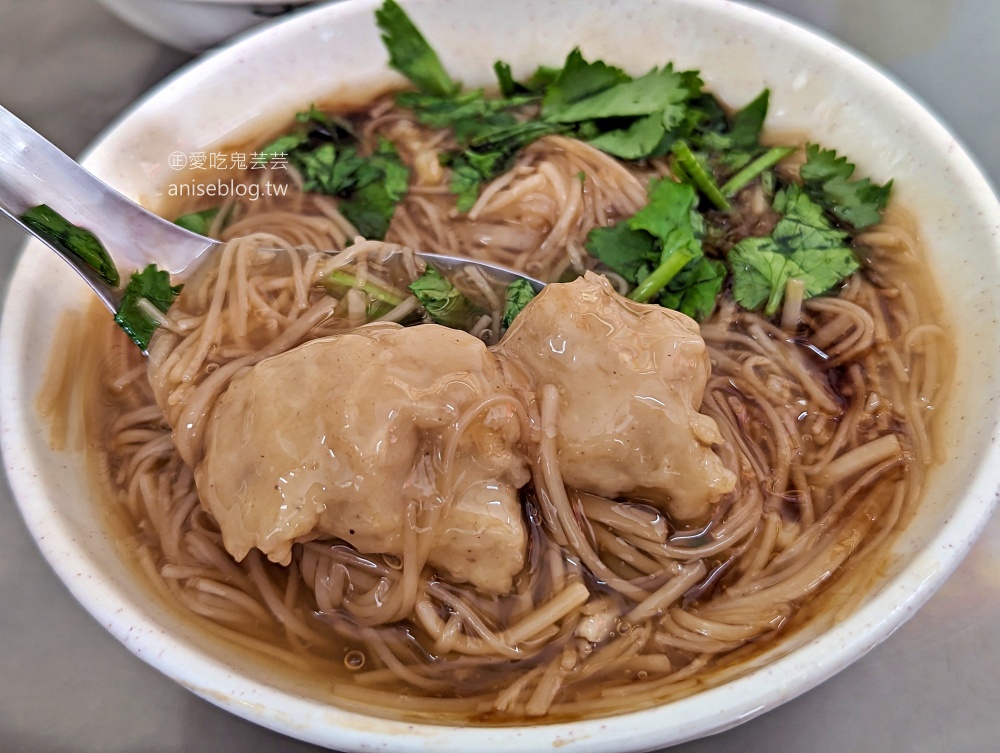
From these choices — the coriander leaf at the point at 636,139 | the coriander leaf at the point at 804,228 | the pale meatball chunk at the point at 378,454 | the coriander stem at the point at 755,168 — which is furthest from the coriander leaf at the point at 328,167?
the coriander leaf at the point at 804,228

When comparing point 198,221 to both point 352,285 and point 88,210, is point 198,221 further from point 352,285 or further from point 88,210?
point 352,285

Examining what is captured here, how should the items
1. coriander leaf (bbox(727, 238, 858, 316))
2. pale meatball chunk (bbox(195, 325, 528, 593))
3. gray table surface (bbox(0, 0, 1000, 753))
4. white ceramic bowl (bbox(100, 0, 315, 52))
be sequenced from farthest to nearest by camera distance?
white ceramic bowl (bbox(100, 0, 315, 52)) < coriander leaf (bbox(727, 238, 858, 316)) < gray table surface (bbox(0, 0, 1000, 753)) < pale meatball chunk (bbox(195, 325, 528, 593))

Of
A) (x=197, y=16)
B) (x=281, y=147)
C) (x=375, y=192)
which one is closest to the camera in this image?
(x=375, y=192)

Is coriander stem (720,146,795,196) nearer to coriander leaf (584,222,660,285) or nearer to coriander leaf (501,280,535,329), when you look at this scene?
coriander leaf (584,222,660,285)

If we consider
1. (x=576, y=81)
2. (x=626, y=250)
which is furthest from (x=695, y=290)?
(x=576, y=81)

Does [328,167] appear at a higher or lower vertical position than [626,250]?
lower

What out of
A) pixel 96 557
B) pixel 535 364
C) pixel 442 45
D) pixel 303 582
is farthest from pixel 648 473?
pixel 442 45

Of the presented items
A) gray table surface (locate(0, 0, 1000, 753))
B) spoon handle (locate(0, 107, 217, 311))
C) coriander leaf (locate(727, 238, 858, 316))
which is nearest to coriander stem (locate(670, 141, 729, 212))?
coriander leaf (locate(727, 238, 858, 316))
